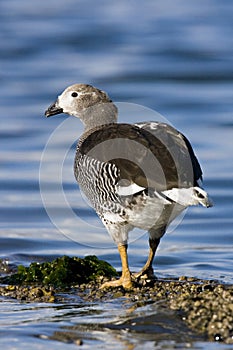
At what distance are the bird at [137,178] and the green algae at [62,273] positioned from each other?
0.96 ft

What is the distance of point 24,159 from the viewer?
1382 centimetres

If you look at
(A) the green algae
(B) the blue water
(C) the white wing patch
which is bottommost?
(A) the green algae

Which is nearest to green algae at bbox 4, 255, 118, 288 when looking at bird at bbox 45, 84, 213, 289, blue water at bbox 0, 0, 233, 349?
bird at bbox 45, 84, 213, 289

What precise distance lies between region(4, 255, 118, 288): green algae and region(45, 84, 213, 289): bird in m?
0.29

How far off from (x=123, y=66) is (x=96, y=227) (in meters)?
8.19

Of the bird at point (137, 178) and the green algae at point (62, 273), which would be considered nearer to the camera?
the bird at point (137, 178)

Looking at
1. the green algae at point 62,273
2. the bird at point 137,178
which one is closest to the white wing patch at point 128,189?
the bird at point 137,178

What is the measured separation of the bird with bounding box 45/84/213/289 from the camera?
23.7 feet

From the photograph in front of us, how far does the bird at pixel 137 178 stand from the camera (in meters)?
7.21

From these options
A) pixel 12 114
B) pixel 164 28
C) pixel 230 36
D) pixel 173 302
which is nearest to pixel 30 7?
pixel 164 28

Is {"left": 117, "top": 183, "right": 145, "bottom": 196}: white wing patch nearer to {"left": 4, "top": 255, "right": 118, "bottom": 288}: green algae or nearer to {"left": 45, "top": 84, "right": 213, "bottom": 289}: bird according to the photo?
{"left": 45, "top": 84, "right": 213, "bottom": 289}: bird

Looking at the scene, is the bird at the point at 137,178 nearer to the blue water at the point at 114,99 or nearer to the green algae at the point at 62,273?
the green algae at the point at 62,273

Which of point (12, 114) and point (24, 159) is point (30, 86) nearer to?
point (12, 114)

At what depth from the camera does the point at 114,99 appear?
17.1 meters
